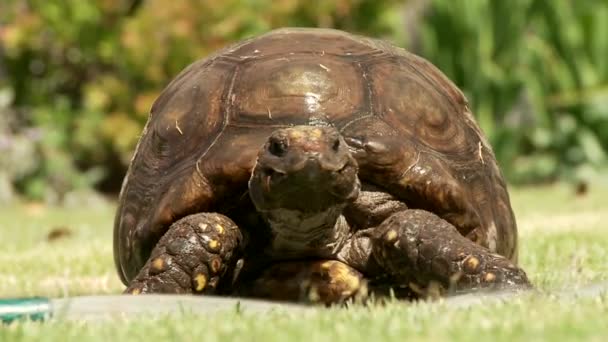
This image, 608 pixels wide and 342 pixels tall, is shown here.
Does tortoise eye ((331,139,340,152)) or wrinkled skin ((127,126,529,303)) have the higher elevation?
tortoise eye ((331,139,340,152))

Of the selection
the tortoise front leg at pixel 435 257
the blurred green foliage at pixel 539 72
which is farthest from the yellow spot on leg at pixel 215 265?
the blurred green foliage at pixel 539 72

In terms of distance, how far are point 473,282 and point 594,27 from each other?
33.1 feet

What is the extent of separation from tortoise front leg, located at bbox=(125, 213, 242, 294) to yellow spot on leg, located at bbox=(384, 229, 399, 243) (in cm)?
46

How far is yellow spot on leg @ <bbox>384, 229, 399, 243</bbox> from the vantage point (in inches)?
135

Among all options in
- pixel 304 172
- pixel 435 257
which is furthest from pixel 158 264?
pixel 435 257

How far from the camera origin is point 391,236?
136 inches

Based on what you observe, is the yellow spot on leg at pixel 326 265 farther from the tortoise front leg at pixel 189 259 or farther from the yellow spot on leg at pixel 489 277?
the yellow spot on leg at pixel 489 277

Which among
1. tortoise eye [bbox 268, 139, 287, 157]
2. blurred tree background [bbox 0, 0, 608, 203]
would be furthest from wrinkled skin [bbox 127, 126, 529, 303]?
blurred tree background [bbox 0, 0, 608, 203]

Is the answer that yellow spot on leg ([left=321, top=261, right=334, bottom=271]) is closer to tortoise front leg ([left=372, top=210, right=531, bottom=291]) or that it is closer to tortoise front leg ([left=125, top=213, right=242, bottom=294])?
tortoise front leg ([left=372, top=210, right=531, bottom=291])

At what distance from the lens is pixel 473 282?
3.32m

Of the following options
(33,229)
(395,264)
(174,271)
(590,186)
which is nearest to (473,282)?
(395,264)

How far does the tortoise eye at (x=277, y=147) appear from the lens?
10.5 feet

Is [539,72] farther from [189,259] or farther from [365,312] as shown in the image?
[365,312]

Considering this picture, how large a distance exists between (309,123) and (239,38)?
31.1ft
